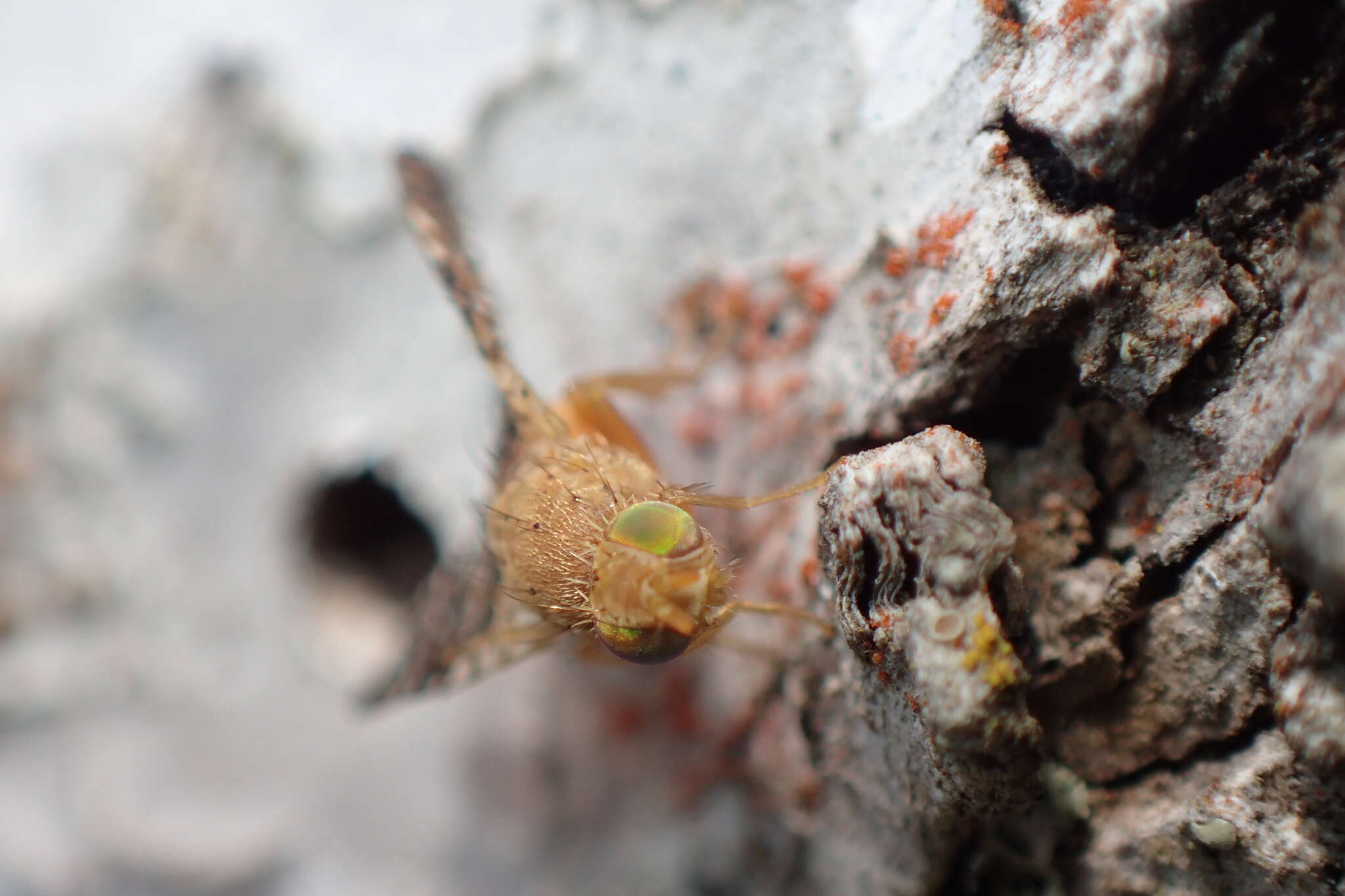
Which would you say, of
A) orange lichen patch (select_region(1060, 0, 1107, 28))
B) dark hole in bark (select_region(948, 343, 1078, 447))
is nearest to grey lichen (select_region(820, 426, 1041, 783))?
dark hole in bark (select_region(948, 343, 1078, 447))

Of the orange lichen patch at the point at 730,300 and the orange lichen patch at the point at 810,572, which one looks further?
the orange lichen patch at the point at 730,300

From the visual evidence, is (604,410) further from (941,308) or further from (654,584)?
(941,308)

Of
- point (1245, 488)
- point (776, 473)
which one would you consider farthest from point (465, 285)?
point (1245, 488)

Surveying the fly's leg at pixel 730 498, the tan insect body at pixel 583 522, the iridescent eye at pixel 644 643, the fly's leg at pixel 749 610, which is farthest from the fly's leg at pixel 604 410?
the iridescent eye at pixel 644 643

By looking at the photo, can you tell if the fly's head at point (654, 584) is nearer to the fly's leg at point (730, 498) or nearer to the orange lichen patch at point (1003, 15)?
the fly's leg at point (730, 498)

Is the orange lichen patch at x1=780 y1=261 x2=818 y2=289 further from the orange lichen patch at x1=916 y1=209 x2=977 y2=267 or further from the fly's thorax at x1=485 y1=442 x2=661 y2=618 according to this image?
the fly's thorax at x1=485 y1=442 x2=661 y2=618

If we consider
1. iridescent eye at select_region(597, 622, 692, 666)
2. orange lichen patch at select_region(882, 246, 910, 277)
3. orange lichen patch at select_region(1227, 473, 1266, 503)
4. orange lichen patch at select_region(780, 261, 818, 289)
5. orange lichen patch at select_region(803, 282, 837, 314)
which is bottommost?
orange lichen patch at select_region(1227, 473, 1266, 503)

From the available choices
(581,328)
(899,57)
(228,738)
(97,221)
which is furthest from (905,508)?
(97,221)
